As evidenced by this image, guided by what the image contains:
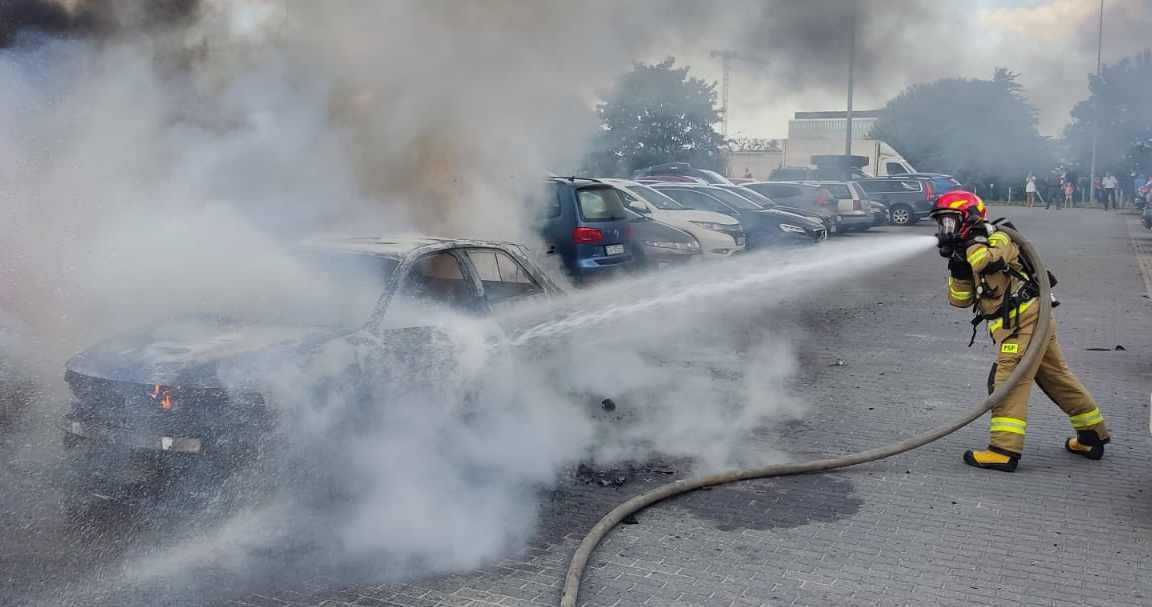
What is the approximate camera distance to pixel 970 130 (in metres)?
21.4

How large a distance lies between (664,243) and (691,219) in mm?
1892

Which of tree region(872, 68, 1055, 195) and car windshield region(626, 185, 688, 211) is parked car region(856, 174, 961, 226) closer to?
tree region(872, 68, 1055, 195)

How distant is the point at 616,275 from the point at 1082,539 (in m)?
7.22

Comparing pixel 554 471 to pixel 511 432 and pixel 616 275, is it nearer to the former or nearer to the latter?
pixel 511 432

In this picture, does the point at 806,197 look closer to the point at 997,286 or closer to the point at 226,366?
the point at 997,286

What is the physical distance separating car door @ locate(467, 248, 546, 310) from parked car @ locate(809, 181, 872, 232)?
1812 centimetres

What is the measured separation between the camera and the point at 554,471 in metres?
5.14

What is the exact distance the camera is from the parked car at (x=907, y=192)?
28.1 m

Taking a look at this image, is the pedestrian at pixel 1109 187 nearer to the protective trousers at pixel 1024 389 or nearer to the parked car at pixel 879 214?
the parked car at pixel 879 214

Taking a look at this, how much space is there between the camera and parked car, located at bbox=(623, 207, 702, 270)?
13.7 m

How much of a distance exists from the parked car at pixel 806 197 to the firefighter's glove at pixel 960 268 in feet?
57.7

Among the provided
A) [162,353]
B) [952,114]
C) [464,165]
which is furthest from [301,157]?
[952,114]

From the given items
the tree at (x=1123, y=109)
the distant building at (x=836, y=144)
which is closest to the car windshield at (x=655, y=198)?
the tree at (x=1123, y=109)

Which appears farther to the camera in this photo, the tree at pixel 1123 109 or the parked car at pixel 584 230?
the tree at pixel 1123 109
